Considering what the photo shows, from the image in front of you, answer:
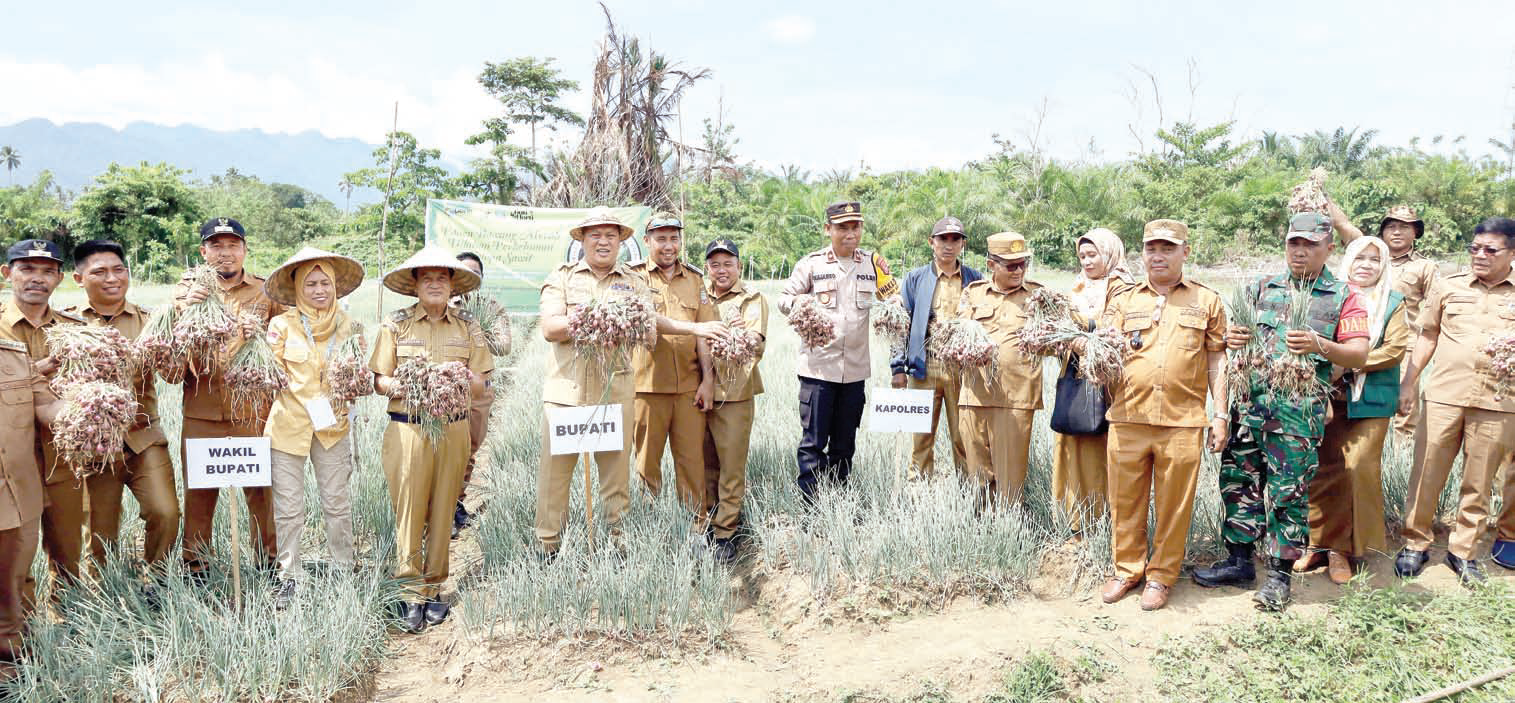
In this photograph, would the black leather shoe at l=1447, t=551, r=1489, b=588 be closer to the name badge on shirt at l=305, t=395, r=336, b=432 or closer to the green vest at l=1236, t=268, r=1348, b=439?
the green vest at l=1236, t=268, r=1348, b=439

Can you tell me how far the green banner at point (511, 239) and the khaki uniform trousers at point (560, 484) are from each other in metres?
6.95

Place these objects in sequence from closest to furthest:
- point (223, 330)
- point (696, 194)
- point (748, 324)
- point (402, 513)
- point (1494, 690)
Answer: point (1494, 690)
point (223, 330)
point (402, 513)
point (748, 324)
point (696, 194)

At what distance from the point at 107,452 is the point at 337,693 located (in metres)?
1.39

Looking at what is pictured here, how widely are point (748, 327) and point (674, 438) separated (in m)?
0.85

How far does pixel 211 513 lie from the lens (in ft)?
14.4

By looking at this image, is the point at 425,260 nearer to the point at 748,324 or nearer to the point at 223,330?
the point at 223,330

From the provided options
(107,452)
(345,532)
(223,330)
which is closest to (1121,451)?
(345,532)

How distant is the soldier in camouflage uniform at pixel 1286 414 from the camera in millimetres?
3889

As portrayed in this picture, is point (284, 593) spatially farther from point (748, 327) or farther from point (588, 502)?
point (748, 327)

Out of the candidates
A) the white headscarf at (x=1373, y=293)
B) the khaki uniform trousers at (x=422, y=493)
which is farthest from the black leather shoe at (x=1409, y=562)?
the khaki uniform trousers at (x=422, y=493)

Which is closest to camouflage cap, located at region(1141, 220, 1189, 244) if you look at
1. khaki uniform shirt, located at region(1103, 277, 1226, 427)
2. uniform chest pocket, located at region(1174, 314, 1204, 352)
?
khaki uniform shirt, located at region(1103, 277, 1226, 427)

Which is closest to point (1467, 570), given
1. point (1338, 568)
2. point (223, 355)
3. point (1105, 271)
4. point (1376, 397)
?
point (1338, 568)

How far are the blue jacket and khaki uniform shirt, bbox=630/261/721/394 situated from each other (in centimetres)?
120

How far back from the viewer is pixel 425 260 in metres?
3.99
